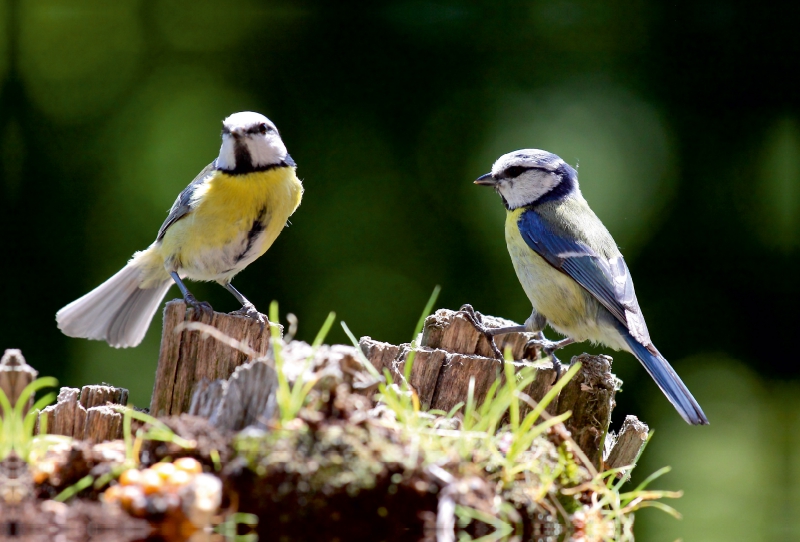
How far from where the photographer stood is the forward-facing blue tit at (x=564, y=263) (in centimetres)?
281

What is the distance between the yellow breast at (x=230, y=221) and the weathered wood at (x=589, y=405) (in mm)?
1174

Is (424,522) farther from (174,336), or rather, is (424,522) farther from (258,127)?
(258,127)

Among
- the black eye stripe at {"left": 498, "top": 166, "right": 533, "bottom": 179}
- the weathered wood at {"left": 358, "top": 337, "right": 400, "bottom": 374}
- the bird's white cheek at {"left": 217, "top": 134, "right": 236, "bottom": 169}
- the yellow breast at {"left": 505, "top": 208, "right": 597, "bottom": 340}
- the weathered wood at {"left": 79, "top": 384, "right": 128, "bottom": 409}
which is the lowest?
the weathered wood at {"left": 79, "top": 384, "right": 128, "bottom": 409}

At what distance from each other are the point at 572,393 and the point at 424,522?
0.89 m

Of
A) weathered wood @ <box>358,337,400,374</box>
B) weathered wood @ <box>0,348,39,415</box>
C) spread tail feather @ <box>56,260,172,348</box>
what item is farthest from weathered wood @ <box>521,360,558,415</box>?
spread tail feather @ <box>56,260,172,348</box>

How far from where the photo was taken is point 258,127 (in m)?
2.71

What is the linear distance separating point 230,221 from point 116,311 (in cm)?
58

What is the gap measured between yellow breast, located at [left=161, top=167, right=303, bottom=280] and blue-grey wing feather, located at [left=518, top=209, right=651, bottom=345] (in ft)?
2.97

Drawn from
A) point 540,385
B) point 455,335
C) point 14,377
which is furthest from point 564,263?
point 14,377

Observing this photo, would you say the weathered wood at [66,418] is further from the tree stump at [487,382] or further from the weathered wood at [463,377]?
the weathered wood at [463,377]

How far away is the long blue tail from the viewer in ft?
7.99

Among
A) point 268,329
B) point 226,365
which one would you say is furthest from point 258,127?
point 226,365

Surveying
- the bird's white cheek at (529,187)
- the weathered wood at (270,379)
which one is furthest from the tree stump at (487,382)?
the bird's white cheek at (529,187)

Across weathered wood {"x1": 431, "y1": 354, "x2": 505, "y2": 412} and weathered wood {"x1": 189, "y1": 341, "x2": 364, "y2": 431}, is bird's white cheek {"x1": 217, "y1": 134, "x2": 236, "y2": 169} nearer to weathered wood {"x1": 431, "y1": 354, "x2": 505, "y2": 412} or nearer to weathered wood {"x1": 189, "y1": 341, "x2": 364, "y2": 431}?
weathered wood {"x1": 431, "y1": 354, "x2": 505, "y2": 412}
